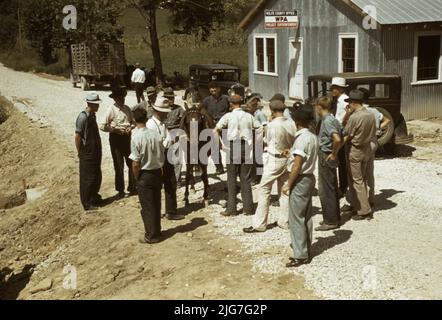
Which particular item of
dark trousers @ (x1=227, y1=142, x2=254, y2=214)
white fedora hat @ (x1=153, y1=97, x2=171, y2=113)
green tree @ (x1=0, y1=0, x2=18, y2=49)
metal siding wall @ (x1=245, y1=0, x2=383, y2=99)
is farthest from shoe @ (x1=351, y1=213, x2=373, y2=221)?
green tree @ (x1=0, y1=0, x2=18, y2=49)

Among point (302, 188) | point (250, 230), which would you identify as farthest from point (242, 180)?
point (302, 188)

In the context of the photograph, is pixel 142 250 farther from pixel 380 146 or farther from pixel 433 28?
pixel 433 28

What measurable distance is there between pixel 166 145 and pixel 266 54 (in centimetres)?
1553

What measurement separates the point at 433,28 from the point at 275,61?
262 inches

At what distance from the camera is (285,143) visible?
26.0ft

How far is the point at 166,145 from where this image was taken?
28.5 ft

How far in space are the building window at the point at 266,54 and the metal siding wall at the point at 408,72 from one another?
20.1 ft

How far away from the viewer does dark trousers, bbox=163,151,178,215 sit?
29.8 ft

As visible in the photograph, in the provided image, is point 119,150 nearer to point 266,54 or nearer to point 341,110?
point 341,110

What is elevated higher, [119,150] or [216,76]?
[216,76]

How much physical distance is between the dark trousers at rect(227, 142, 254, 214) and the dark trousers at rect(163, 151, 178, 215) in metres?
0.95

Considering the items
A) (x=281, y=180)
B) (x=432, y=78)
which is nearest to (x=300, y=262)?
(x=281, y=180)

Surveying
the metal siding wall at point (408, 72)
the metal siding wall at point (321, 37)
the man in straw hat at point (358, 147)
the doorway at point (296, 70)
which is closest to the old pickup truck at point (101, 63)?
the metal siding wall at point (321, 37)

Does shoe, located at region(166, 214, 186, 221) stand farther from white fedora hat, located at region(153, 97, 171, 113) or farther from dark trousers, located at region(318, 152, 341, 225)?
dark trousers, located at region(318, 152, 341, 225)
